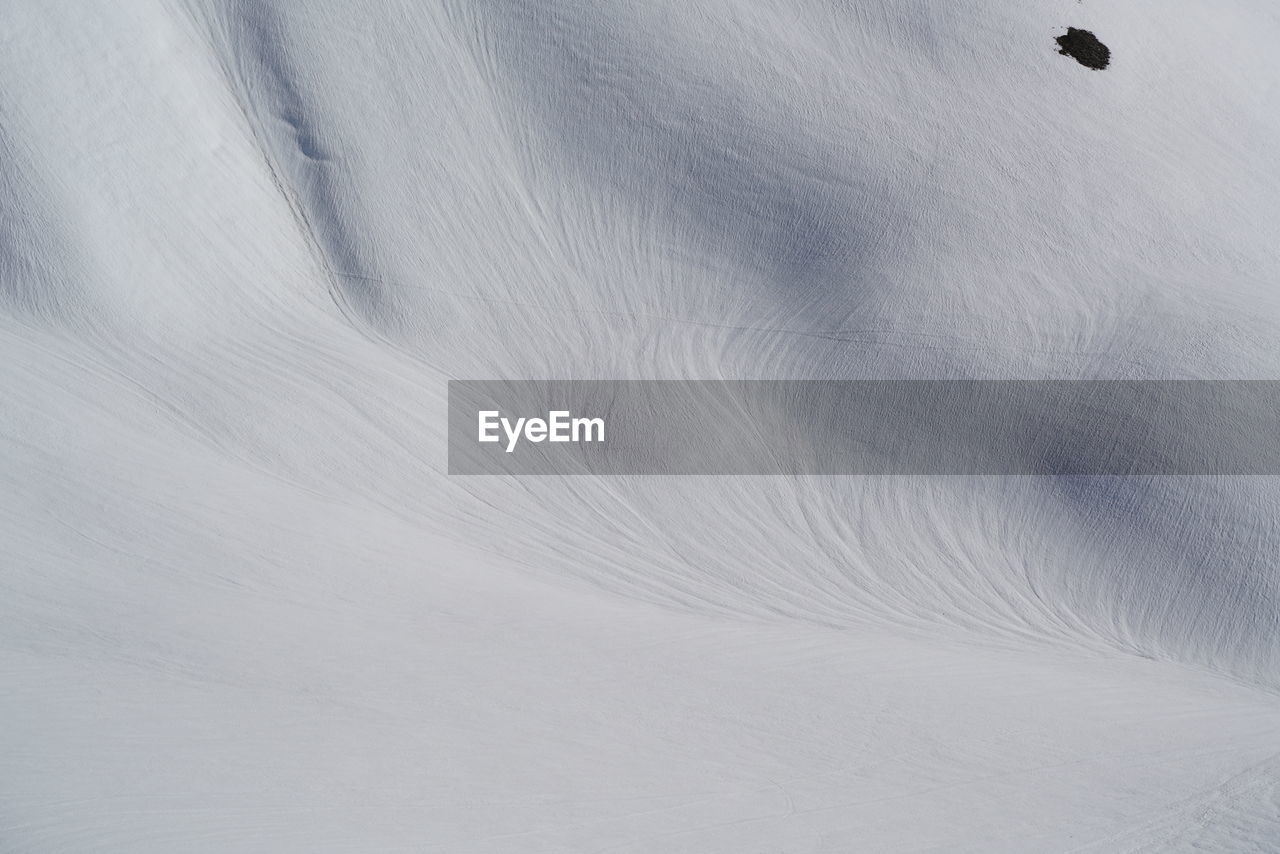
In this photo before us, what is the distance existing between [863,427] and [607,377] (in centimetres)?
429

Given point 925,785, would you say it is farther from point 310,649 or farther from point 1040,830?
point 310,649

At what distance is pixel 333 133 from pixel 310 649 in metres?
9.49

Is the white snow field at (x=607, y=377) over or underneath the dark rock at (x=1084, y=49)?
underneath

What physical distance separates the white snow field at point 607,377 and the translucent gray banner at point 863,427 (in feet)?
1.14

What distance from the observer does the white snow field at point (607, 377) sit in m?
10.4

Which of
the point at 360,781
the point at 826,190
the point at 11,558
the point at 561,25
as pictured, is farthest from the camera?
the point at 561,25

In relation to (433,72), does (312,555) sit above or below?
below

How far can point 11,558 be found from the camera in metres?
11.5

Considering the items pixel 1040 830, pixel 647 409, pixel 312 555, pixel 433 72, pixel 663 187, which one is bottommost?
pixel 1040 830

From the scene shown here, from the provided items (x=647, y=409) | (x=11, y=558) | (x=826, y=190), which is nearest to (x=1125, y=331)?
(x=826, y=190)

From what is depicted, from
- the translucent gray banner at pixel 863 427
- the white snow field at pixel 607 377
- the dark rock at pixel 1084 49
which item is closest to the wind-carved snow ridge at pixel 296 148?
the white snow field at pixel 607 377

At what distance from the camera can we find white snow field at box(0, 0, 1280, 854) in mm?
10383

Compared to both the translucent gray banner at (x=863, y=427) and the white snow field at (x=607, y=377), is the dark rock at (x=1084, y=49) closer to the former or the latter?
the white snow field at (x=607, y=377)

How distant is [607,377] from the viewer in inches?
586
